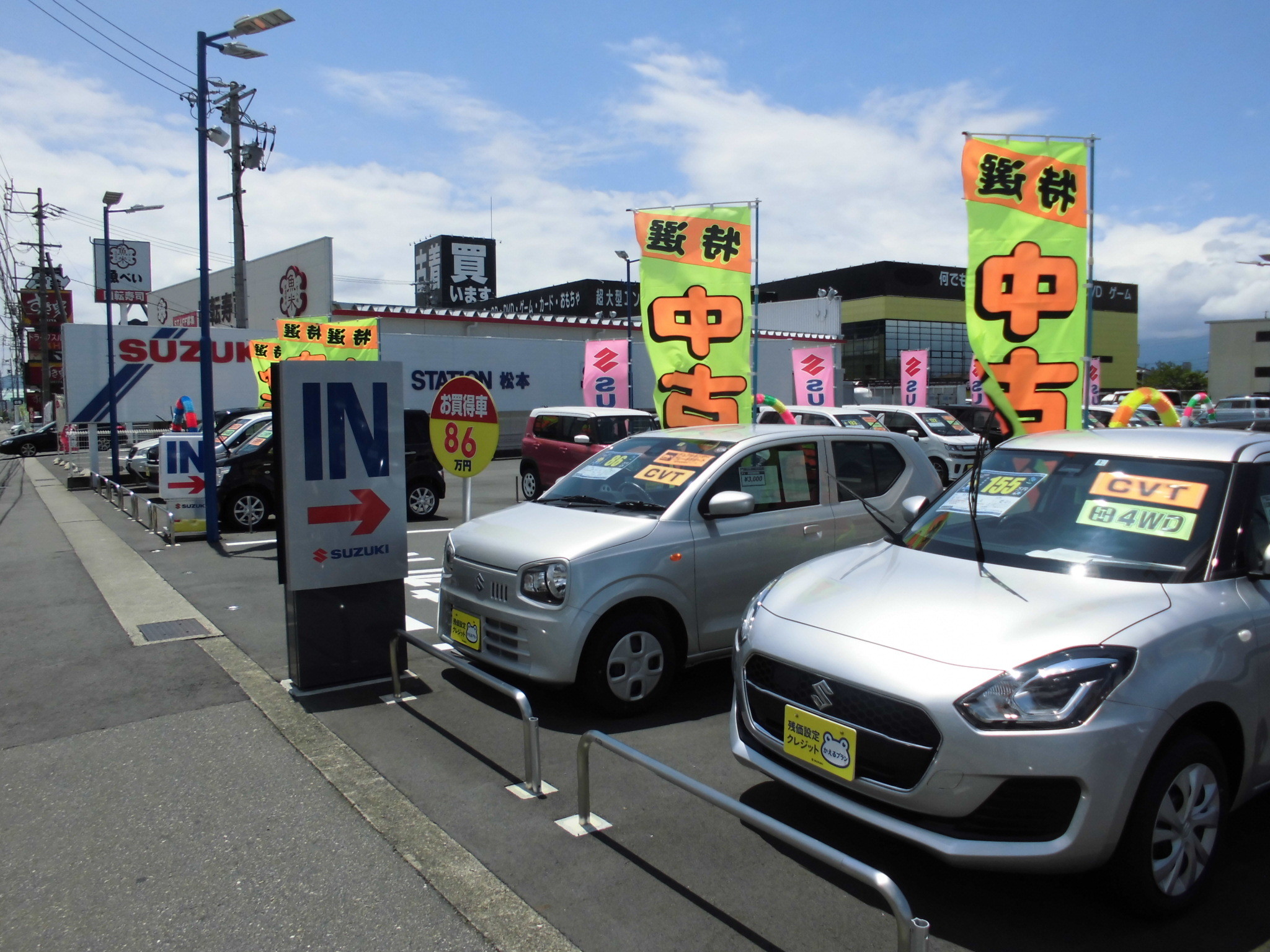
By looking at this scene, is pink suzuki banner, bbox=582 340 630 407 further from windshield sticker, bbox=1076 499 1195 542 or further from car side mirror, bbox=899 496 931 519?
windshield sticker, bbox=1076 499 1195 542

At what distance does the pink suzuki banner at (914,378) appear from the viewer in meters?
27.5

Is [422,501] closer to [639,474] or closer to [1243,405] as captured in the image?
[639,474]

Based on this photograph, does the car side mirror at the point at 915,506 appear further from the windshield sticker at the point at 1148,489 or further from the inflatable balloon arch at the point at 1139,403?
the inflatable balloon arch at the point at 1139,403

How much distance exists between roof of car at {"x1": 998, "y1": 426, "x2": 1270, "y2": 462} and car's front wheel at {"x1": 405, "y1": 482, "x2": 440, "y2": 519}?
1096 cm

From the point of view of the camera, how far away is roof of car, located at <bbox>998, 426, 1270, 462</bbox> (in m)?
3.94

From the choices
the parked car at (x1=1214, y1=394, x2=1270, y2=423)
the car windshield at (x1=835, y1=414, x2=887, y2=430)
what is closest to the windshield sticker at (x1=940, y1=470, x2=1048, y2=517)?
the car windshield at (x1=835, y1=414, x2=887, y2=430)

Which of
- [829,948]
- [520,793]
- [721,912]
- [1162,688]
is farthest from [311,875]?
[1162,688]

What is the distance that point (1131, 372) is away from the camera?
80438 mm

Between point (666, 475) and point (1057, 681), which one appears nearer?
point (1057, 681)

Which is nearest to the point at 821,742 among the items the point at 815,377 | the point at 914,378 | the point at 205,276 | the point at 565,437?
the point at 205,276

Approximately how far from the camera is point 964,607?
3367 millimetres

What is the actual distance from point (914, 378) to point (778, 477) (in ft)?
77.1

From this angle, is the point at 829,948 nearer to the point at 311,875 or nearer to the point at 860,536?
the point at 311,875

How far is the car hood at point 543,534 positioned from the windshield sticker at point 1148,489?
2413mm
